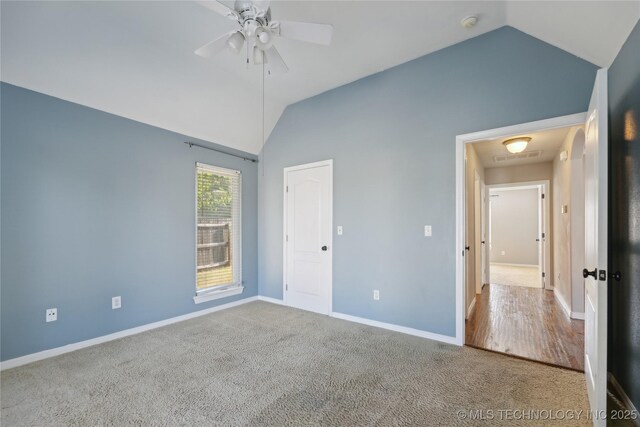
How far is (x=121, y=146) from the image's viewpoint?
10.7 feet

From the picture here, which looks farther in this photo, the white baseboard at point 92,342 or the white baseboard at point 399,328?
the white baseboard at point 399,328

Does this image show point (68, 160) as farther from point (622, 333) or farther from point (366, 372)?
point (622, 333)

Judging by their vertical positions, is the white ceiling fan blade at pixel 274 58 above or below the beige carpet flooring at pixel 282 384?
above

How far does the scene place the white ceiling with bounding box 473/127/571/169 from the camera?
394cm

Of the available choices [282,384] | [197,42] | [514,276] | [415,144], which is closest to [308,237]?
[415,144]

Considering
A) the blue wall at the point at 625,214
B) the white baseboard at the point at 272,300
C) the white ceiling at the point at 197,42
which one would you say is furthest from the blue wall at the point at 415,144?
the white baseboard at the point at 272,300

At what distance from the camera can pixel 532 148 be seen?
4.62 meters

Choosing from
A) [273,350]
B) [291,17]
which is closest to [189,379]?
[273,350]

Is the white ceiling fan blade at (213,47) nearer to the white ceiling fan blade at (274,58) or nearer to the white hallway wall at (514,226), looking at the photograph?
the white ceiling fan blade at (274,58)

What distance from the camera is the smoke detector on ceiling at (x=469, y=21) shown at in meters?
2.55

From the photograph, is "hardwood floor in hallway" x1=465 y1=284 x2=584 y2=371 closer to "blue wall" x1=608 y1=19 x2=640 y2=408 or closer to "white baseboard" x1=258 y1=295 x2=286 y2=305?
Answer: "blue wall" x1=608 y1=19 x2=640 y2=408

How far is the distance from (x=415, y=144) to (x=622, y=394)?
8.57 ft

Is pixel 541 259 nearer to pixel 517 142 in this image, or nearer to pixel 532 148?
pixel 532 148

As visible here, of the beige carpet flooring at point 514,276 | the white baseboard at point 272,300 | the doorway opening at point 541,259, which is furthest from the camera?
the beige carpet flooring at point 514,276
